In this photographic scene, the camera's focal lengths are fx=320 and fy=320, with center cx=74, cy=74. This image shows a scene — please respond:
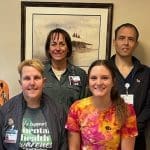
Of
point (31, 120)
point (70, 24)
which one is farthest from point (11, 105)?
point (70, 24)

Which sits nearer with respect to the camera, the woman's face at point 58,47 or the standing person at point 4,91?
the woman's face at point 58,47

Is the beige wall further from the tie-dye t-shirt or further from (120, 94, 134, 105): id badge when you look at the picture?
the tie-dye t-shirt

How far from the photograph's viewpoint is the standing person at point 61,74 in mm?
2652

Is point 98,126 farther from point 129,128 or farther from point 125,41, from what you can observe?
point 125,41

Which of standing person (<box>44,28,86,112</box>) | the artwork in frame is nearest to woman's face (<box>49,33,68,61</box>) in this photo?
standing person (<box>44,28,86,112</box>)

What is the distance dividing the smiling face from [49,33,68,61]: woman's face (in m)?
0.55

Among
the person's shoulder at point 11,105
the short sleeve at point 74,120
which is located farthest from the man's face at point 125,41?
the person's shoulder at point 11,105

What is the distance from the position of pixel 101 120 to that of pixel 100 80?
0.89 feet

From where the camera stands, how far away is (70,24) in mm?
3055

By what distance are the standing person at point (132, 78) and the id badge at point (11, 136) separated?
101 centimetres

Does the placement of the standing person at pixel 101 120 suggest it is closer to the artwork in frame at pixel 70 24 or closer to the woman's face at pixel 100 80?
the woman's face at pixel 100 80

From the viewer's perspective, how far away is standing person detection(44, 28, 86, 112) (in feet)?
8.70

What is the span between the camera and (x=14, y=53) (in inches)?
121

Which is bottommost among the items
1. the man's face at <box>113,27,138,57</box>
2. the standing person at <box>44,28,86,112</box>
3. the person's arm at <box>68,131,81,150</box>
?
the person's arm at <box>68,131,81,150</box>
